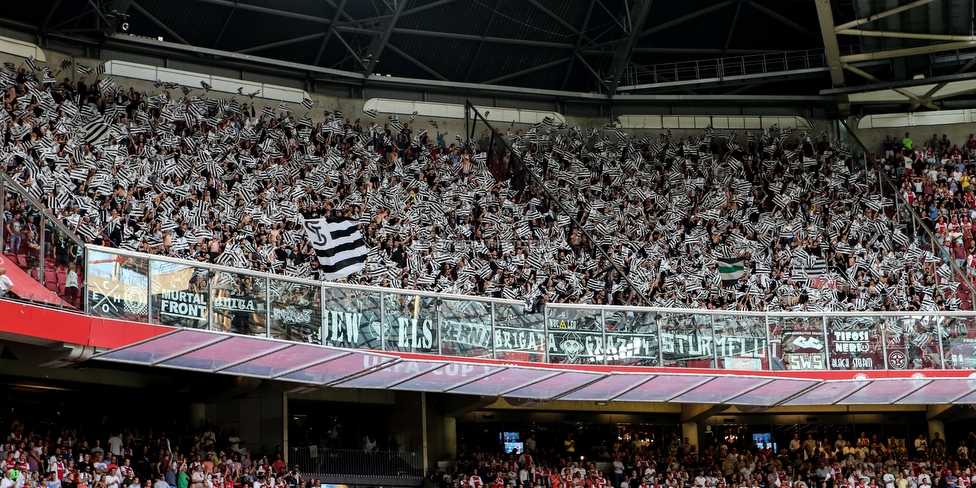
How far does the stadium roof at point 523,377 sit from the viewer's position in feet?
80.7

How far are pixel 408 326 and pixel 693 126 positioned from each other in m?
19.9

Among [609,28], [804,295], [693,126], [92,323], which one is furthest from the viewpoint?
[693,126]

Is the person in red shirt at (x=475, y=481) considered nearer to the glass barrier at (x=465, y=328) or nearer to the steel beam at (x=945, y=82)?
the glass barrier at (x=465, y=328)

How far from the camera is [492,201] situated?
120ft

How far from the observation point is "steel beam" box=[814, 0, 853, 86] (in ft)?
115

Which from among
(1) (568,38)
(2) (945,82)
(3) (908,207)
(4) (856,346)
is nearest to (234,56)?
(1) (568,38)

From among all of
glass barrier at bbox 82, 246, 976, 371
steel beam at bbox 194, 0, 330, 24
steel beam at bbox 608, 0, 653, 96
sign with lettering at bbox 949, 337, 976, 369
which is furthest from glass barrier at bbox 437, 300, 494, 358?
steel beam at bbox 194, 0, 330, 24

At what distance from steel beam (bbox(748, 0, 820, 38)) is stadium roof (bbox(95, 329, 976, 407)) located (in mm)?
13868

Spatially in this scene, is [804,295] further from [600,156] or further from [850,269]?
[600,156]

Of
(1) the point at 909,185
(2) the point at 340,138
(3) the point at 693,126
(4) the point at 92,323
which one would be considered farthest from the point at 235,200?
(1) the point at 909,185

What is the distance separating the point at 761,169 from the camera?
40750 millimetres

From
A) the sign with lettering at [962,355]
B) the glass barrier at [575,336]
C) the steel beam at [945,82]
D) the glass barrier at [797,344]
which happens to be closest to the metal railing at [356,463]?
the glass barrier at [575,336]

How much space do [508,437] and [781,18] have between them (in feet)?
53.6

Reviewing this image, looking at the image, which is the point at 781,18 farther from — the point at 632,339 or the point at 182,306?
the point at 182,306
